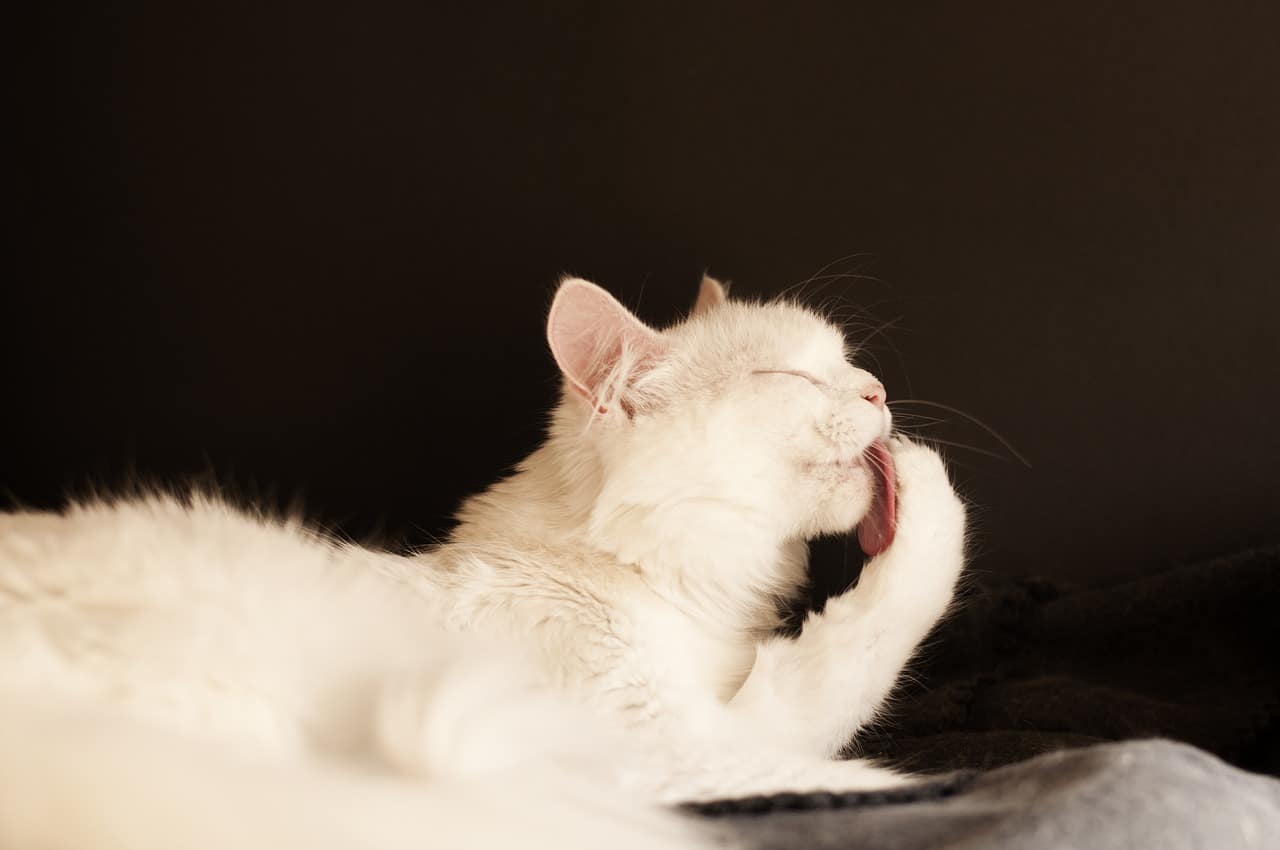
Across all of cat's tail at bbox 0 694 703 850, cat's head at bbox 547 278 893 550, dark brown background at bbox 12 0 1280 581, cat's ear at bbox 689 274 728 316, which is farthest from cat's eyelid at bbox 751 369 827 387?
cat's tail at bbox 0 694 703 850

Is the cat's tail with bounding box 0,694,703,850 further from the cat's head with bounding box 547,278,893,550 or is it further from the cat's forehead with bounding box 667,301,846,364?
the cat's forehead with bounding box 667,301,846,364

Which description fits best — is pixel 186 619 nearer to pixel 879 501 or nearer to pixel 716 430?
pixel 716 430

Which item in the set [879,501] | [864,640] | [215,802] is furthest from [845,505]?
[215,802]

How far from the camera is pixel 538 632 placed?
1.37 meters

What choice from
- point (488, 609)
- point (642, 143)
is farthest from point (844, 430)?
point (642, 143)

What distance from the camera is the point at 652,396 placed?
4.95 ft

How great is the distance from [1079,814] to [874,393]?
77 cm

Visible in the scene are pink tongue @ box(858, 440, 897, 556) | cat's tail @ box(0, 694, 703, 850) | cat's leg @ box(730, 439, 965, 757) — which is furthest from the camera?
pink tongue @ box(858, 440, 897, 556)

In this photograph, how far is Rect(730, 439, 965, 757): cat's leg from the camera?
138 cm

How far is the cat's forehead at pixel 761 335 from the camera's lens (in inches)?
60.4

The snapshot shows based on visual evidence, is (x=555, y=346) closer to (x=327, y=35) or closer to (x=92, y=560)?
(x=92, y=560)

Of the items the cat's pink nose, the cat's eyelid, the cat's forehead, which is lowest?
the cat's pink nose

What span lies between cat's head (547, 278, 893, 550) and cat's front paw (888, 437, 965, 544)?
0.03 m

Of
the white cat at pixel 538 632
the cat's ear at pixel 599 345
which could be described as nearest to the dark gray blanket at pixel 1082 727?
the white cat at pixel 538 632
